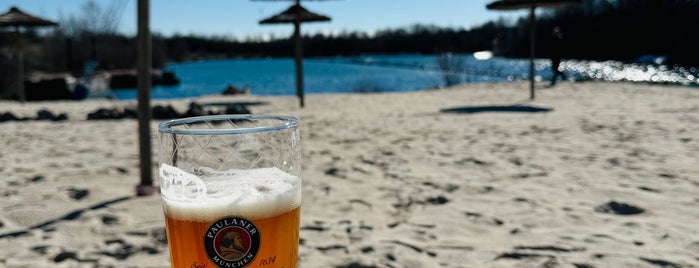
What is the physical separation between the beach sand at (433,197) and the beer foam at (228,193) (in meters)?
1.33

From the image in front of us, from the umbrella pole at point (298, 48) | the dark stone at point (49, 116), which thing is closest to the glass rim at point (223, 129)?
the dark stone at point (49, 116)

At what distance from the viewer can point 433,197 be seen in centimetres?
313

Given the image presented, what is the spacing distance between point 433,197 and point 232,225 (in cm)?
247

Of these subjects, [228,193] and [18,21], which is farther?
[18,21]

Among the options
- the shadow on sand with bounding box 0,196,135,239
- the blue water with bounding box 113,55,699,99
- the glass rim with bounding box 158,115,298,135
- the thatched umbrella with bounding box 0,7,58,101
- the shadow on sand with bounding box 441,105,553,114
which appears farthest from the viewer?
the blue water with bounding box 113,55,699,99

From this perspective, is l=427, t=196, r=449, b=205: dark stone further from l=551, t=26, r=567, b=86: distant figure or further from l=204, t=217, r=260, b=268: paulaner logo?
l=551, t=26, r=567, b=86: distant figure

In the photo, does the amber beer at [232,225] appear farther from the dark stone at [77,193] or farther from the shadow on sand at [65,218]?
the dark stone at [77,193]

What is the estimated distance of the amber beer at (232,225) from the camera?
773 mm

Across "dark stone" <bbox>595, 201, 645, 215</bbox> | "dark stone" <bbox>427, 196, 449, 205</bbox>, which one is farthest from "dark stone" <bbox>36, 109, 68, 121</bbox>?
"dark stone" <bbox>595, 201, 645, 215</bbox>

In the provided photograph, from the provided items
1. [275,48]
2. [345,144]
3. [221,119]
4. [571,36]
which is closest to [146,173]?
[345,144]

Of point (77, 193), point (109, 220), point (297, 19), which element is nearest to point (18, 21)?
point (297, 19)

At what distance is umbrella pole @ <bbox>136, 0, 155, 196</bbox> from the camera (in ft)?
10.3

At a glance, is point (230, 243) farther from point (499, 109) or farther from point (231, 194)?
point (499, 109)

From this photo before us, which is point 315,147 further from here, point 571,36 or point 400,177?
point 571,36
